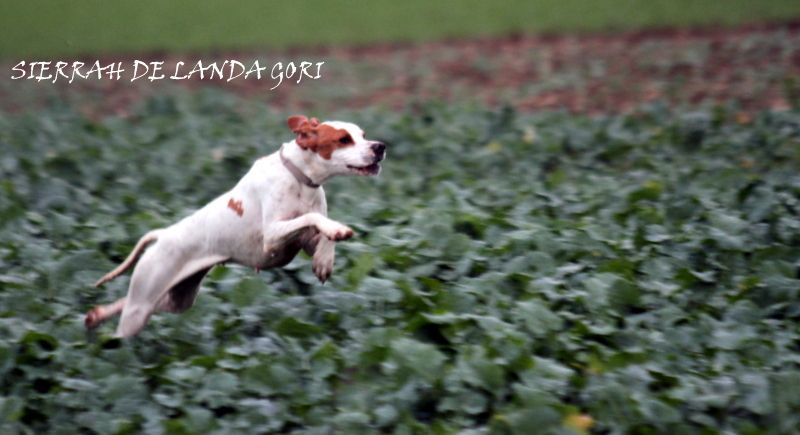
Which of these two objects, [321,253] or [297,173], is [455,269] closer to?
[321,253]

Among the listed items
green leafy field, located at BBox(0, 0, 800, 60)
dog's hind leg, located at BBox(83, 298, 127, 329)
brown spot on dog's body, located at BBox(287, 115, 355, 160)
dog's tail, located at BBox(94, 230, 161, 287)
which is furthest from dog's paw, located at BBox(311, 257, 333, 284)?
green leafy field, located at BBox(0, 0, 800, 60)

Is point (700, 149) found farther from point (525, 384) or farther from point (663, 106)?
point (525, 384)

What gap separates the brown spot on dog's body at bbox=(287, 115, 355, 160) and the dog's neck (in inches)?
1.3

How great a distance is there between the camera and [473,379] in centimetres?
454

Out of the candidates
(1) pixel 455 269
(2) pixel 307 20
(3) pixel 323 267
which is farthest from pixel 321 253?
(2) pixel 307 20

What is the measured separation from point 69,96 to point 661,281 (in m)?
9.57

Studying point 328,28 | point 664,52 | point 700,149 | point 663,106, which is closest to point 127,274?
point 700,149

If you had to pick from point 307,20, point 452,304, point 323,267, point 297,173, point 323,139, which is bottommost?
point 452,304

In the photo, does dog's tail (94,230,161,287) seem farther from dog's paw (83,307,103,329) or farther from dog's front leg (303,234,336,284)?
dog's front leg (303,234,336,284)

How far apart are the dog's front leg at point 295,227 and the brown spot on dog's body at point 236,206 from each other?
0.52ft

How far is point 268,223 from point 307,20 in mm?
15631

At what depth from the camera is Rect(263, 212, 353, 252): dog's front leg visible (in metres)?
4.67

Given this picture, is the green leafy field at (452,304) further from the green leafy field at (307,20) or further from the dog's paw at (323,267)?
the green leafy field at (307,20)

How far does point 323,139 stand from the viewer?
192 inches
